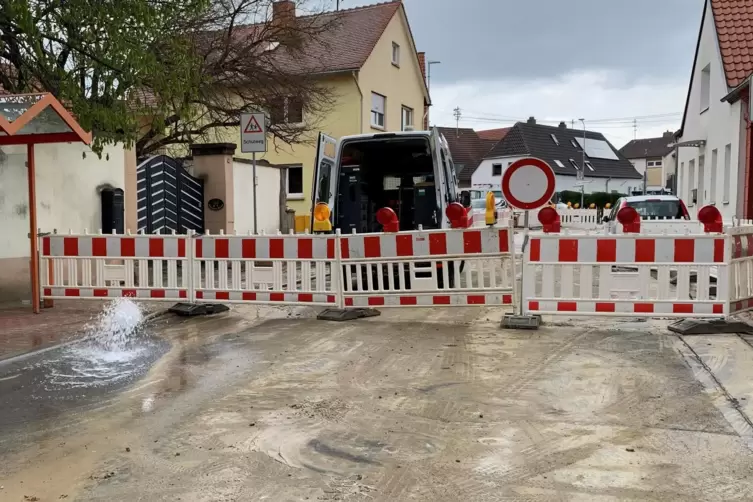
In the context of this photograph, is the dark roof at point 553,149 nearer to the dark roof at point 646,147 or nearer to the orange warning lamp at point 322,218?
the dark roof at point 646,147

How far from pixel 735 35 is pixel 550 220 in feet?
42.1

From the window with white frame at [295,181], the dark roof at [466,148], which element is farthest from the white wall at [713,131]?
the dark roof at [466,148]

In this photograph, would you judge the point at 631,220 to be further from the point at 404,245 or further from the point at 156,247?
the point at 156,247

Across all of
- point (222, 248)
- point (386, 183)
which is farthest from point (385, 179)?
point (222, 248)

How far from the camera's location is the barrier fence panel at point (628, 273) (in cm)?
757

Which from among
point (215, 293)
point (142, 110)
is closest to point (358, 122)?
point (142, 110)

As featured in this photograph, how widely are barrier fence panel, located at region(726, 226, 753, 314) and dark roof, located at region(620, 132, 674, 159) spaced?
330 ft

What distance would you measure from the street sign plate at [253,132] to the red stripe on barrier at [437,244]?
390 centimetres

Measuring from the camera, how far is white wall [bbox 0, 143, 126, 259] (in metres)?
10.3

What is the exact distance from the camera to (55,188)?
11.2m

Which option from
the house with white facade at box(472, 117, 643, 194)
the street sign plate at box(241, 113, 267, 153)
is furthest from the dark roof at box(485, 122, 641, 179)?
the street sign plate at box(241, 113, 267, 153)

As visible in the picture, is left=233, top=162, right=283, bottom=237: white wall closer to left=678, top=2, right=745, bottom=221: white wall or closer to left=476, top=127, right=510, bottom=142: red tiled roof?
left=678, top=2, right=745, bottom=221: white wall

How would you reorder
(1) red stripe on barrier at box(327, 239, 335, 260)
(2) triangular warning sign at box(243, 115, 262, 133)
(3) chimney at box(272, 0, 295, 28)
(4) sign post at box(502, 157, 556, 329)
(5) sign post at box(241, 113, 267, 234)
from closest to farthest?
(4) sign post at box(502, 157, 556, 329) < (1) red stripe on barrier at box(327, 239, 335, 260) < (5) sign post at box(241, 113, 267, 234) < (2) triangular warning sign at box(243, 115, 262, 133) < (3) chimney at box(272, 0, 295, 28)

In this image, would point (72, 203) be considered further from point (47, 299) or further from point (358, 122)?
point (358, 122)
